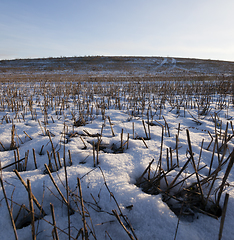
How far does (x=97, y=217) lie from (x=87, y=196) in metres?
0.20

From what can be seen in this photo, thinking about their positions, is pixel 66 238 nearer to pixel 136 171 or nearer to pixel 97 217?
pixel 97 217

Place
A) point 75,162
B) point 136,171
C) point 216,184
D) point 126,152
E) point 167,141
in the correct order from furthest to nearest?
point 167,141
point 126,152
point 75,162
point 136,171
point 216,184

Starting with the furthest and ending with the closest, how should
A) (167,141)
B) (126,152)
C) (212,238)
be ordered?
(167,141)
(126,152)
(212,238)

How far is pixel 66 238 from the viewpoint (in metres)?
1.03

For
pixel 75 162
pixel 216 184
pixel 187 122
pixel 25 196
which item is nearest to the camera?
pixel 25 196

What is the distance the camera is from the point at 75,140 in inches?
90.6

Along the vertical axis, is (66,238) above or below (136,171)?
below

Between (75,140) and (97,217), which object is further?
(75,140)

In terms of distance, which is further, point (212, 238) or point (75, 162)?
point (75, 162)

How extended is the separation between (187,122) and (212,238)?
253 cm

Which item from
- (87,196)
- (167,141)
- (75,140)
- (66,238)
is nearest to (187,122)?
(167,141)

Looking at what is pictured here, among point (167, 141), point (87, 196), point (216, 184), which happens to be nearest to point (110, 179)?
point (87, 196)

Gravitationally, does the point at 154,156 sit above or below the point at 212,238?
above

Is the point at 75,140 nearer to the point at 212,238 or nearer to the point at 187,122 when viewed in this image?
the point at 212,238
